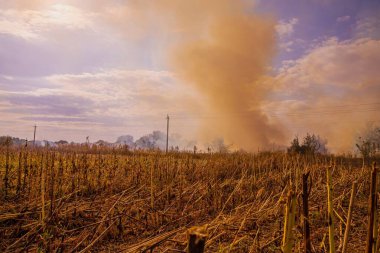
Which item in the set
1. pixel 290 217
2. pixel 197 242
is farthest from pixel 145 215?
pixel 197 242

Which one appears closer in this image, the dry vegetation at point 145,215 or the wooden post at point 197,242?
the wooden post at point 197,242

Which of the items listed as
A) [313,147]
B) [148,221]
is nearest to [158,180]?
→ [148,221]

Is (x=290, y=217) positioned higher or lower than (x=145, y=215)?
higher

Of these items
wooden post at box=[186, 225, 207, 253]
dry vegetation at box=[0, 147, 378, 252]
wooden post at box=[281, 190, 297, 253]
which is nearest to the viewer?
wooden post at box=[186, 225, 207, 253]

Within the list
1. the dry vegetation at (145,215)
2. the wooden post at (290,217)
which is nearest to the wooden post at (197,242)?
the wooden post at (290,217)

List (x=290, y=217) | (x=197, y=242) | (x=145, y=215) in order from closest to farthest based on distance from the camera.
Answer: (x=197, y=242), (x=290, y=217), (x=145, y=215)

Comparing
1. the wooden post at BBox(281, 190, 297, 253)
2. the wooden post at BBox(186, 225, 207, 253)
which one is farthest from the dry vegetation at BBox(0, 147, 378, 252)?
the wooden post at BBox(186, 225, 207, 253)

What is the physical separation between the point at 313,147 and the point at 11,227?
28237 mm

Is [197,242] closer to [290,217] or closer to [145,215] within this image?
[290,217]

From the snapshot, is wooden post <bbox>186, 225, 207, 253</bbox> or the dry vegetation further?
the dry vegetation

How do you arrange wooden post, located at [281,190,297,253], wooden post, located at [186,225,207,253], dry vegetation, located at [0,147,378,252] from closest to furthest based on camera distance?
1. wooden post, located at [186,225,207,253]
2. wooden post, located at [281,190,297,253]
3. dry vegetation, located at [0,147,378,252]

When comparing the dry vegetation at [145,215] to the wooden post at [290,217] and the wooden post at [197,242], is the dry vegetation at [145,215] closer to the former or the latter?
the wooden post at [290,217]

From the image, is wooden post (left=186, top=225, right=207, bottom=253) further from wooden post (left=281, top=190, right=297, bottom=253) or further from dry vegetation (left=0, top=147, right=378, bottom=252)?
dry vegetation (left=0, top=147, right=378, bottom=252)

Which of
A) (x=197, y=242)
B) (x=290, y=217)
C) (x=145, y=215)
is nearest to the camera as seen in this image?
(x=197, y=242)
